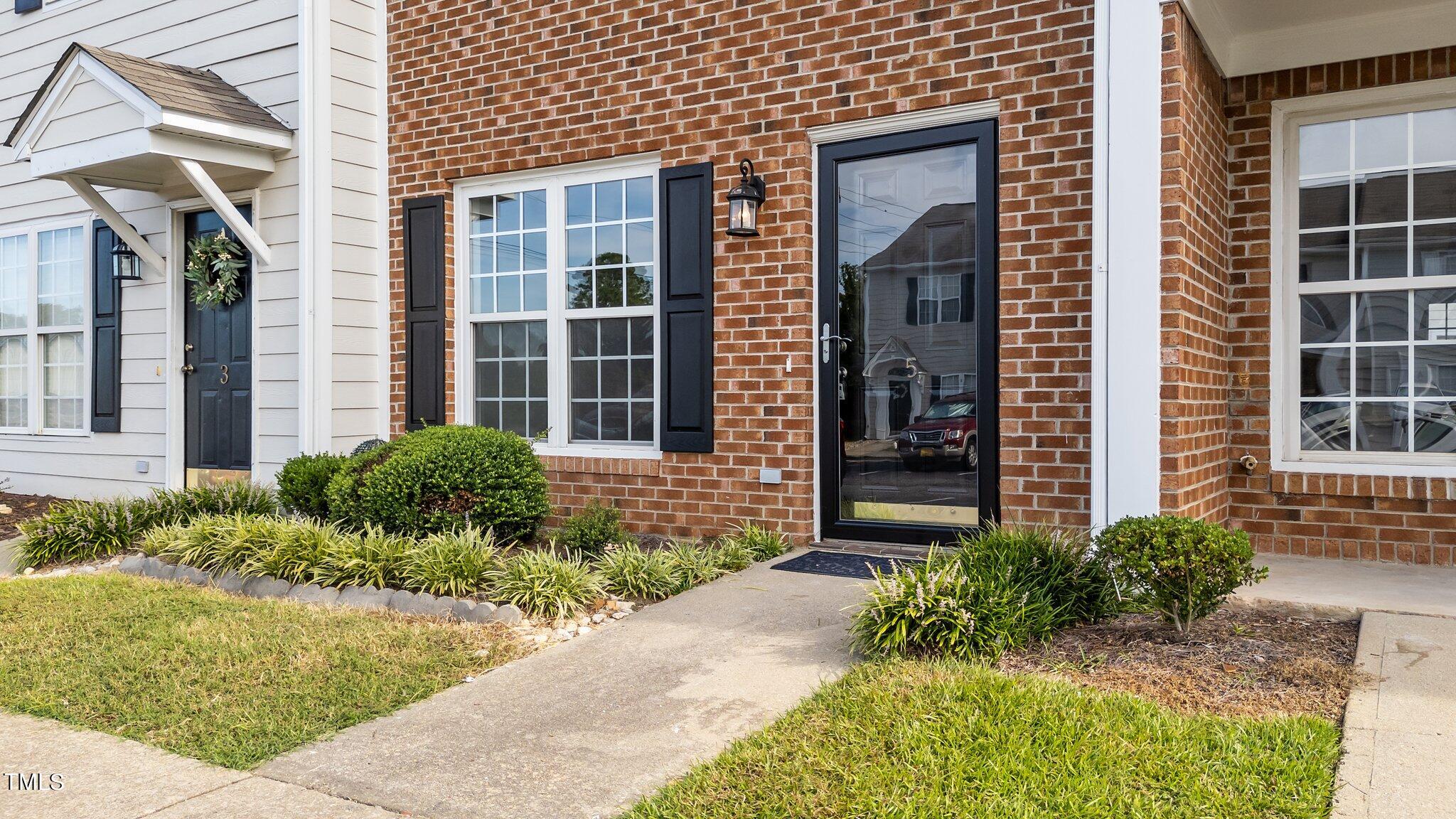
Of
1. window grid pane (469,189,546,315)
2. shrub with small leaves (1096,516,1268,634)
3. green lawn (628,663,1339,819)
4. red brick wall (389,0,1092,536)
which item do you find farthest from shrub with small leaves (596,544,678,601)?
window grid pane (469,189,546,315)

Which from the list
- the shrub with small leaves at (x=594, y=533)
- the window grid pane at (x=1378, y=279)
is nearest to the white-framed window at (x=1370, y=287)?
the window grid pane at (x=1378, y=279)

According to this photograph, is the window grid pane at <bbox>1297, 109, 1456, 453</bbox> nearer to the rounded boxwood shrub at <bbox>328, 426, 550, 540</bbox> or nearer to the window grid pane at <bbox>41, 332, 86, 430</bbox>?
the rounded boxwood shrub at <bbox>328, 426, 550, 540</bbox>

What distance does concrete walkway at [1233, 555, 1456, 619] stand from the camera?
4.02 metres

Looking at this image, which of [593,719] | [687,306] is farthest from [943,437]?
[593,719]

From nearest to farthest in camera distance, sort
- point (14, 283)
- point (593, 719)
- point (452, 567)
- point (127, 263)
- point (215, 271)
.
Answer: point (593, 719) → point (452, 567) → point (215, 271) → point (127, 263) → point (14, 283)

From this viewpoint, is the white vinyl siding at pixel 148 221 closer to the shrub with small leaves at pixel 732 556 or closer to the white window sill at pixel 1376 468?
the shrub with small leaves at pixel 732 556

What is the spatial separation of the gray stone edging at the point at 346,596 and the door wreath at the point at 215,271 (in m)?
2.85

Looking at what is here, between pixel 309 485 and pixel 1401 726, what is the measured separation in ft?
19.4

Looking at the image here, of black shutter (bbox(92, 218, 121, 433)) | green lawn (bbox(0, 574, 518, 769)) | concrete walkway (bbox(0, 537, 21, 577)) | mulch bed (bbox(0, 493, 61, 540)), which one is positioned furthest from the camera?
black shutter (bbox(92, 218, 121, 433))

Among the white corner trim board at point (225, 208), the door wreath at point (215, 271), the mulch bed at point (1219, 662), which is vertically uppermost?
the white corner trim board at point (225, 208)

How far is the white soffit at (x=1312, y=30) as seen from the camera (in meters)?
4.81

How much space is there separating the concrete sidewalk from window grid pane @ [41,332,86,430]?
7.14 meters

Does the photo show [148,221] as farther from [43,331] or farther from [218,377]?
[43,331]

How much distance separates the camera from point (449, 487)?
5629mm
